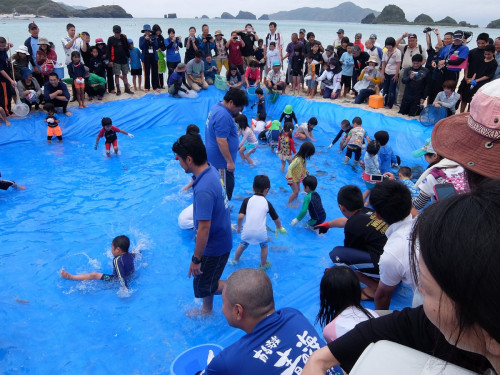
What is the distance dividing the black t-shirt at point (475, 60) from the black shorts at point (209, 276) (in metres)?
8.30

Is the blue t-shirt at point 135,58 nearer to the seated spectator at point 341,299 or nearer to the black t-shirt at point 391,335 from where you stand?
the seated spectator at point 341,299

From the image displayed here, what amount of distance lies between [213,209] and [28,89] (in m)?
9.20

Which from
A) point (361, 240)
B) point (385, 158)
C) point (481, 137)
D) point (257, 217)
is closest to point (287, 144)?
point (385, 158)

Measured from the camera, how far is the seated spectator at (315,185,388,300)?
3520 mm

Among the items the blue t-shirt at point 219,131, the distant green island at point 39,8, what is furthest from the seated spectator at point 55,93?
the distant green island at point 39,8

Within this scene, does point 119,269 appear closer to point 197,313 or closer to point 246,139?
point 197,313

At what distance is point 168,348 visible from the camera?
11.4ft

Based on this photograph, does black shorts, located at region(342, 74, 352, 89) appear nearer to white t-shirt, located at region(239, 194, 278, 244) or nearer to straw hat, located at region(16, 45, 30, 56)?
white t-shirt, located at region(239, 194, 278, 244)

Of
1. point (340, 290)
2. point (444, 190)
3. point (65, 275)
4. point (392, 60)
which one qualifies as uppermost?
point (392, 60)

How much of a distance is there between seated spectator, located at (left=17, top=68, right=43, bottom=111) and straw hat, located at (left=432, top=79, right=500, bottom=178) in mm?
10771

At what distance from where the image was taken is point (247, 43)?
13.2 meters

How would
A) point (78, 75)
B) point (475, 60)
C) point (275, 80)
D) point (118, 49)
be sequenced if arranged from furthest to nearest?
point (275, 80) → point (118, 49) → point (78, 75) → point (475, 60)

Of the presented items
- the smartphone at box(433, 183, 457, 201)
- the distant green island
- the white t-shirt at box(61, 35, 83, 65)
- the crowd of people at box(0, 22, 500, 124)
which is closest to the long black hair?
the smartphone at box(433, 183, 457, 201)

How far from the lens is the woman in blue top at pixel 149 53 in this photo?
11320mm
